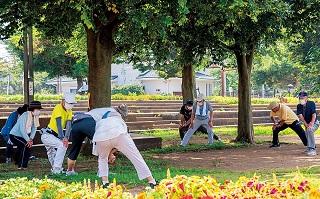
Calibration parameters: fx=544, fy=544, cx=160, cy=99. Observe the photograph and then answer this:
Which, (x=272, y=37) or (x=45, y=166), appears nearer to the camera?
(x=45, y=166)

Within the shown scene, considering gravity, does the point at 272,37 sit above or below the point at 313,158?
above

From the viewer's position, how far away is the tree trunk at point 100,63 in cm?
1414

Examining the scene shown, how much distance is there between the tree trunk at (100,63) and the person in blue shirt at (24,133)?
2081 mm

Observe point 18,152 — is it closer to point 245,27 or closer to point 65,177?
point 65,177

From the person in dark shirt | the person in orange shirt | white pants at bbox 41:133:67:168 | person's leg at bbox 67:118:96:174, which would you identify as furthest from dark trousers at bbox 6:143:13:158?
the person in orange shirt

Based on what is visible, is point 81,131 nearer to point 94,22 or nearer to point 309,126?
point 94,22

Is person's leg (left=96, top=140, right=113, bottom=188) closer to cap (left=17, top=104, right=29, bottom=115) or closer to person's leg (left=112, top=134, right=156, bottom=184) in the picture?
person's leg (left=112, top=134, right=156, bottom=184)

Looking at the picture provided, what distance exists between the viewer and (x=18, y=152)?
42.8 feet

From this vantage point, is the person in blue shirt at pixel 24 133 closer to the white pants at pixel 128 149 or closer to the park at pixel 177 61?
the park at pixel 177 61

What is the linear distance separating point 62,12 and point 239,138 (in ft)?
28.5

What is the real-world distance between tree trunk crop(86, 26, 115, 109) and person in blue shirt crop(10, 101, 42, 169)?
2.08m

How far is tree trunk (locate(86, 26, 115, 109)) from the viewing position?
557 inches

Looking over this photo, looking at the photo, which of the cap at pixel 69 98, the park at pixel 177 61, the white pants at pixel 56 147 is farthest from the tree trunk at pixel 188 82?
the cap at pixel 69 98

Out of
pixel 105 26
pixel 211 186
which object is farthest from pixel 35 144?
pixel 211 186
